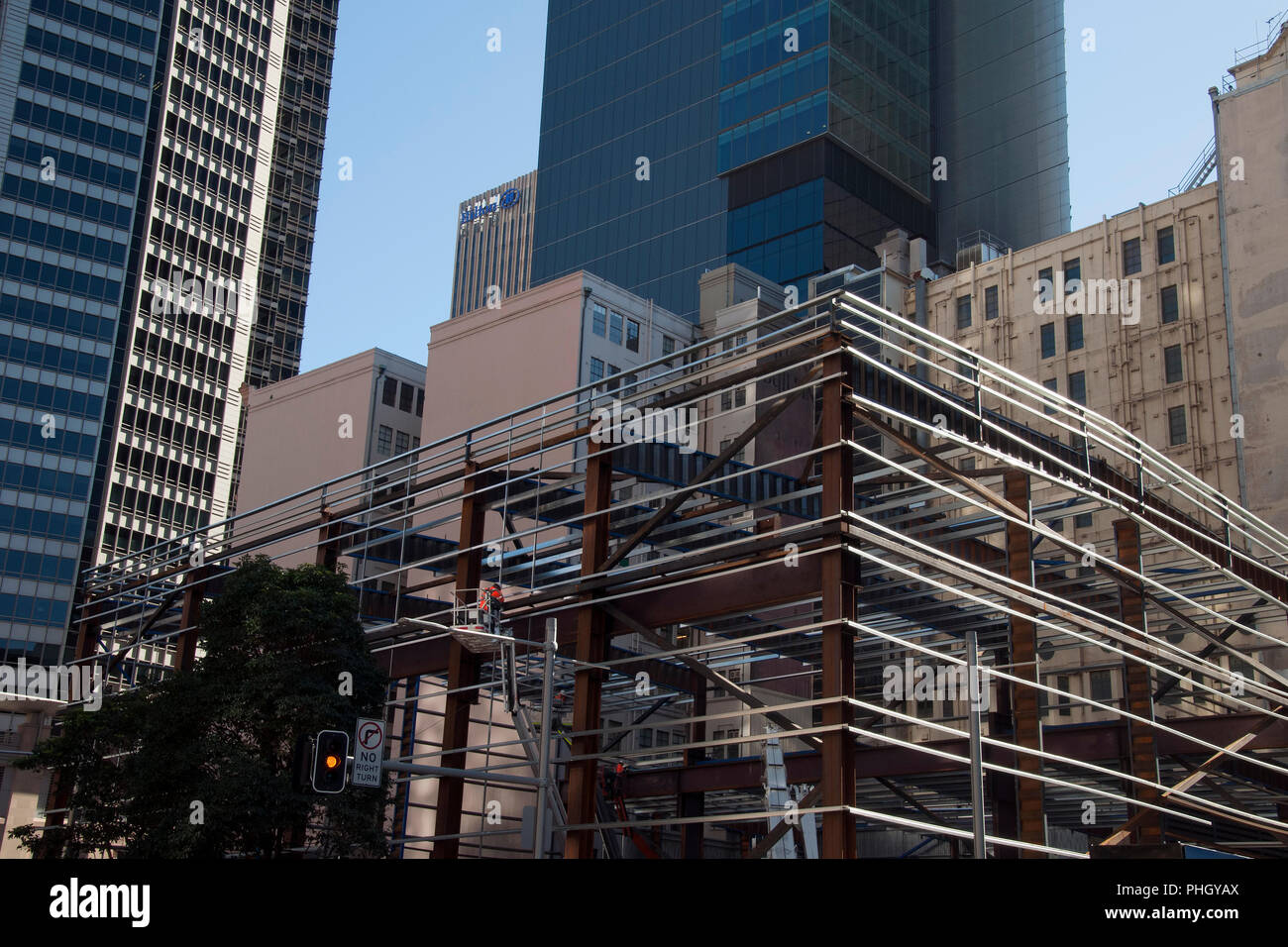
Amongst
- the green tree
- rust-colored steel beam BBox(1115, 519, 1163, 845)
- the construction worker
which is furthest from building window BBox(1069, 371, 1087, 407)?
the construction worker

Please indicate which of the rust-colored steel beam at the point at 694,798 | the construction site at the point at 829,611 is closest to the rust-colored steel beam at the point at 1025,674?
the construction site at the point at 829,611

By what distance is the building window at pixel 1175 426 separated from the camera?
75.4 metres

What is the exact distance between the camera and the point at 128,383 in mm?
122125

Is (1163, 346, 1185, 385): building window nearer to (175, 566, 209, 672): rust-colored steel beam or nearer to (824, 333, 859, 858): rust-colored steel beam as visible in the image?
(824, 333, 859, 858): rust-colored steel beam

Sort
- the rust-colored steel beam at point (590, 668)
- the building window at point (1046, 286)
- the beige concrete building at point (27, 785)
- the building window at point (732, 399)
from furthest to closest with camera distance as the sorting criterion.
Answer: the building window at point (732, 399), the building window at point (1046, 286), the beige concrete building at point (27, 785), the rust-colored steel beam at point (590, 668)

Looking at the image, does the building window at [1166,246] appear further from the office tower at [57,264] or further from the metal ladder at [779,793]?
the office tower at [57,264]

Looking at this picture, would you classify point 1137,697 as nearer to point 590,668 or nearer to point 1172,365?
point 590,668

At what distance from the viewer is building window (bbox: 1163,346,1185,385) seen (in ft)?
253

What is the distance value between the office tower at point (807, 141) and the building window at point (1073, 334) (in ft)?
90.3

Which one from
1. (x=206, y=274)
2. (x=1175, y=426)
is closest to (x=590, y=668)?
(x=1175, y=426)

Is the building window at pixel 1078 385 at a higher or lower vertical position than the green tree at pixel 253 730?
higher

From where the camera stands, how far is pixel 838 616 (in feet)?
83.5

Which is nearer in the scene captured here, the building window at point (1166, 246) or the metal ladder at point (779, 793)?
the metal ladder at point (779, 793)
